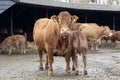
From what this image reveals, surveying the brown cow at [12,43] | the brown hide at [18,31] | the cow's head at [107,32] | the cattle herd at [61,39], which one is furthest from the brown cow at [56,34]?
the brown hide at [18,31]

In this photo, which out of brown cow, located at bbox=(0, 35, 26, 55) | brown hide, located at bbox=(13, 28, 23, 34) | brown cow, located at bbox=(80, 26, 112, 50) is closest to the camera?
brown cow, located at bbox=(0, 35, 26, 55)

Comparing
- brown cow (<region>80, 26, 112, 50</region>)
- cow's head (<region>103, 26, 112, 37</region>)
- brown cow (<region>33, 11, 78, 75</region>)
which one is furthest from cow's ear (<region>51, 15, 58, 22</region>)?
cow's head (<region>103, 26, 112, 37</region>)

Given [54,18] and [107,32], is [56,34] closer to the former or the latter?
[54,18]

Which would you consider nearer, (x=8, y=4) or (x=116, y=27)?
(x=8, y=4)

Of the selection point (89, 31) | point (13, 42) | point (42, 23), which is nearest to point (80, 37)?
point (42, 23)

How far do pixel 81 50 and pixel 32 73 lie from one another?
172 centimetres

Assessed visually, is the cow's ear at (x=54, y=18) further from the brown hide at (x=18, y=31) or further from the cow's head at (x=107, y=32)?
the brown hide at (x=18, y=31)

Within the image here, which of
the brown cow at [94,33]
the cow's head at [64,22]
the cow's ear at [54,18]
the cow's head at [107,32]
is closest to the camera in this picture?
the cow's head at [64,22]

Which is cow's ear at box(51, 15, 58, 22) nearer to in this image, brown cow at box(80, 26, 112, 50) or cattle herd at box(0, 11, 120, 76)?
cattle herd at box(0, 11, 120, 76)

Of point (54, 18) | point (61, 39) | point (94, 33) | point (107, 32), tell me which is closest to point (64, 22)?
point (54, 18)

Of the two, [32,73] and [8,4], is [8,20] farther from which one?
[32,73]

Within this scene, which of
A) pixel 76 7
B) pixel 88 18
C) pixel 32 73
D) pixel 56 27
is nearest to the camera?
pixel 56 27

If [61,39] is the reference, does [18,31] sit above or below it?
below

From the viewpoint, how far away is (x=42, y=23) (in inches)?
514
